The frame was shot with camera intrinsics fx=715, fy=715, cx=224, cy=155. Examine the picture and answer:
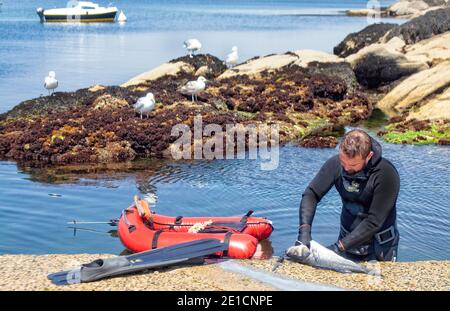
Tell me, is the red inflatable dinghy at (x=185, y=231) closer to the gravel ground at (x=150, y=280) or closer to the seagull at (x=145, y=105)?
the gravel ground at (x=150, y=280)

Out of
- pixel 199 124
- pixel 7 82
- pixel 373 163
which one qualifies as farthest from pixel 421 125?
pixel 7 82

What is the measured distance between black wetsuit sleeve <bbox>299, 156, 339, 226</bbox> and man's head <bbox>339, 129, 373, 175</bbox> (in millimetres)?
578

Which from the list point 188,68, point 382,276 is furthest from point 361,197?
point 188,68

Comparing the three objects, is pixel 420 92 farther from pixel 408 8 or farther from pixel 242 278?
pixel 408 8

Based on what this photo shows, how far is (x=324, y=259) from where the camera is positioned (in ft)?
31.9

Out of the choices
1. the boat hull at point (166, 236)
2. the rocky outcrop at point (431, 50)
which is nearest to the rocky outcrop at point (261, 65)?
the rocky outcrop at point (431, 50)

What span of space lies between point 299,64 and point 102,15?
2418 inches

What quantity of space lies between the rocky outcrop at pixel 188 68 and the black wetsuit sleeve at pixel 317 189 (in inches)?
864

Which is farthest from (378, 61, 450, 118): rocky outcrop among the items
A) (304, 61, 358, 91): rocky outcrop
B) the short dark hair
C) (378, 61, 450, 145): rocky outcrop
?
the short dark hair

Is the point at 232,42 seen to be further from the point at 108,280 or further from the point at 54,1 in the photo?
the point at 54,1

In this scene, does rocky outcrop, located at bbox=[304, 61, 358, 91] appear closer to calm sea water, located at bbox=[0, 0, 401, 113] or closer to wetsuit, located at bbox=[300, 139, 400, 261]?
calm sea water, located at bbox=[0, 0, 401, 113]

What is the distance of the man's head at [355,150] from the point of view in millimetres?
9078

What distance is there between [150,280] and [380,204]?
3205mm

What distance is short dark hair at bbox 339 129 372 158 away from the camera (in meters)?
9.07
